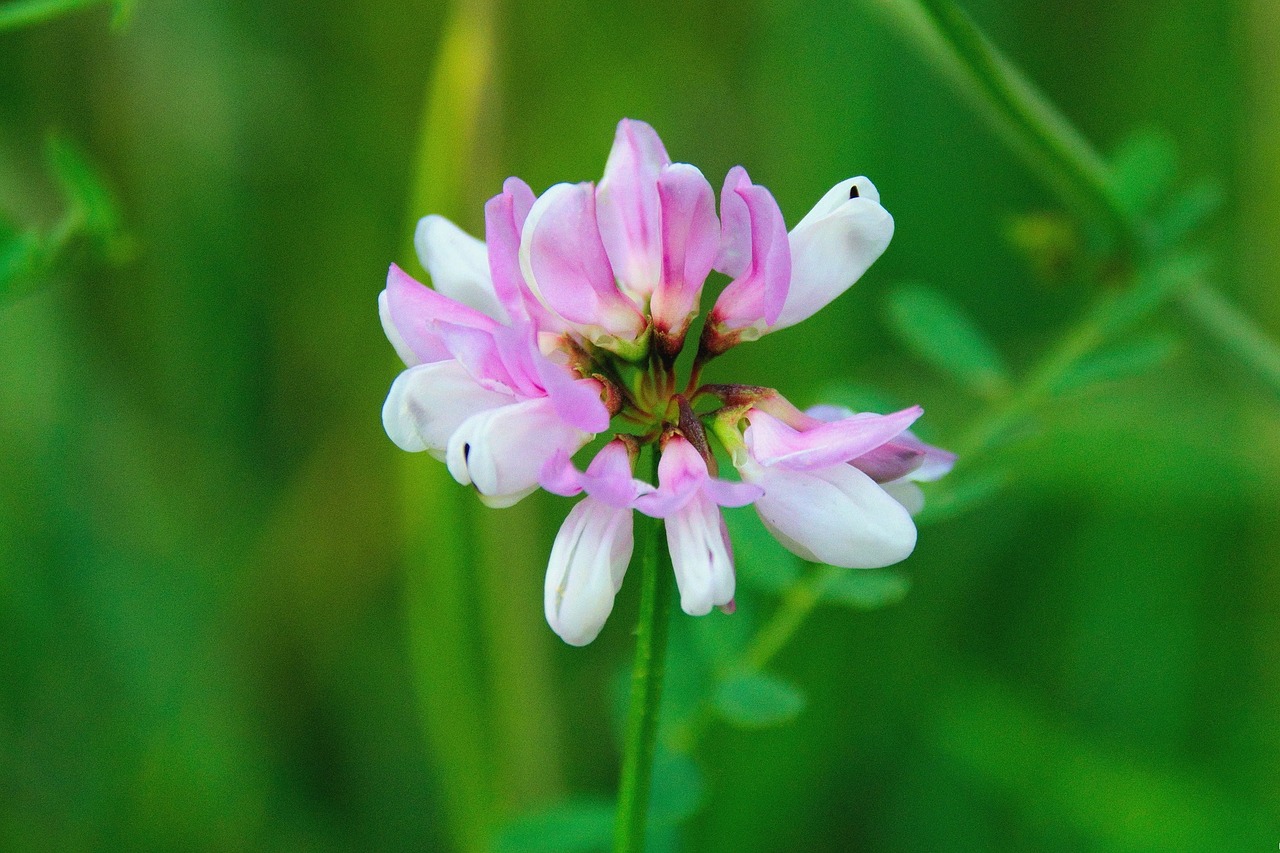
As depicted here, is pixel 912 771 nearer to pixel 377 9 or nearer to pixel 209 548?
pixel 209 548

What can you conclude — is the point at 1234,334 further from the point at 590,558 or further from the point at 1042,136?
the point at 590,558

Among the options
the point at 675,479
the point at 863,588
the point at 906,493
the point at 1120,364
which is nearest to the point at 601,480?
the point at 675,479

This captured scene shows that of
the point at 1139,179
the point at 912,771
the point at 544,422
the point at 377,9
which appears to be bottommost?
the point at 544,422

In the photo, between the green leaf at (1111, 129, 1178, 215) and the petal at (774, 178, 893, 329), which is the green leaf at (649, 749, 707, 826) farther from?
the green leaf at (1111, 129, 1178, 215)

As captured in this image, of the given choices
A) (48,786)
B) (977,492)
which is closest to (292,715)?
(48,786)

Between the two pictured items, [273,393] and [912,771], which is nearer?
[912,771]

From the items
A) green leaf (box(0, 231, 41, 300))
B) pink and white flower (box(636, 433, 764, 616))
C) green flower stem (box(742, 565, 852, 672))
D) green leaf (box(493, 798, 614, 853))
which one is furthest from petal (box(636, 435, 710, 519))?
green leaf (box(0, 231, 41, 300))
